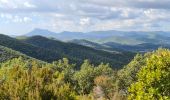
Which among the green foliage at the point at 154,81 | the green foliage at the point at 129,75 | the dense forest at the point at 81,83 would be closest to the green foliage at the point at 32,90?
the dense forest at the point at 81,83

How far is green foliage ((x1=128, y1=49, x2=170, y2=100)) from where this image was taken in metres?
33.1

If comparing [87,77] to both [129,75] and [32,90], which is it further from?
[32,90]

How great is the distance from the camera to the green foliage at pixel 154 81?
109 feet

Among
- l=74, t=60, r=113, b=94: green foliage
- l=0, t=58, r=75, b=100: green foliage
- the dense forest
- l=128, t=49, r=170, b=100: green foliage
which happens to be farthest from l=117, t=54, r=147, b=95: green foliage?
l=128, t=49, r=170, b=100: green foliage

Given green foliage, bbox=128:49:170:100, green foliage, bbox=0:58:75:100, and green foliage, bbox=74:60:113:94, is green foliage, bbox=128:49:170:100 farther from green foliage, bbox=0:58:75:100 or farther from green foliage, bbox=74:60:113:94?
green foliage, bbox=74:60:113:94

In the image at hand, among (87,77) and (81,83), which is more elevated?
(87,77)

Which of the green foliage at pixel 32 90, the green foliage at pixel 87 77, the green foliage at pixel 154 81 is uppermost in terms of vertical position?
the green foliage at pixel 154 81

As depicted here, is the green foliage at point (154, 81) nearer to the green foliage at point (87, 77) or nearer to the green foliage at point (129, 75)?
the green foliage at point (129, 75)

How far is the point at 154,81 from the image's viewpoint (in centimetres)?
3338

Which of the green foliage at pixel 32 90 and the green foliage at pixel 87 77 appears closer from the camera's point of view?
the green foliage at pixel 32 90

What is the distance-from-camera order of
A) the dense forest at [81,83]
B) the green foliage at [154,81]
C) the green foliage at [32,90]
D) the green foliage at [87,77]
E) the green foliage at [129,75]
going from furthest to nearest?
the green foliage at [87,77] → the green foliage at [129,75] → the green foliage at [32,90] → the dense forest at [81,83] → the green foliage at [154,81]

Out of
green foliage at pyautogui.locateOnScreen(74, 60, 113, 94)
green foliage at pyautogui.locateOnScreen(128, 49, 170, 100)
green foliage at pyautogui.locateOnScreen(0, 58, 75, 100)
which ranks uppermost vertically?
green foliage at pyautogui.locateOnScreen(128, 49, 170, 100)

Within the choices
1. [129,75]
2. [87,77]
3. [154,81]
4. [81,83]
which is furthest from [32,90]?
[87,77]

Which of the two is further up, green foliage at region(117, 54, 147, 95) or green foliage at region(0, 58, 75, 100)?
green foliage at region(0, 58, 75, 100)
